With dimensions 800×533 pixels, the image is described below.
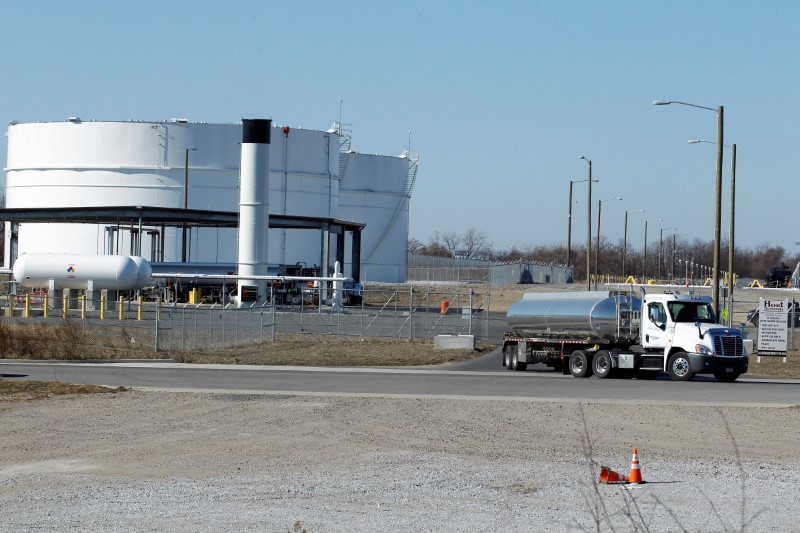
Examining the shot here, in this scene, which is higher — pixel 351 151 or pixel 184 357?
pixel 351 151

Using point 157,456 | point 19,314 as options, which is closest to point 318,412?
point 157,456

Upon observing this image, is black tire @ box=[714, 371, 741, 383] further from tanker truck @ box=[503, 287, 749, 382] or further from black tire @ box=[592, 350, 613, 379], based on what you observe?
black tire @ box=[592, 350, 613, 379]

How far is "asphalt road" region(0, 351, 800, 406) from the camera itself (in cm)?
2645

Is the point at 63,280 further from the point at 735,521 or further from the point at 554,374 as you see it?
the point at 735,521

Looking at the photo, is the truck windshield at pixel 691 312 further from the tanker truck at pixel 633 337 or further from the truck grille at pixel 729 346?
the truck grille at pixel 729 346

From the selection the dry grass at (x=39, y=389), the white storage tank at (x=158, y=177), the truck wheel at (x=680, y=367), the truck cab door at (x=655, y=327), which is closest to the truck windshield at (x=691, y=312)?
the truck cab door at (x=655, y=327)

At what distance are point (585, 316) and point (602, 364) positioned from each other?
4.82 ft

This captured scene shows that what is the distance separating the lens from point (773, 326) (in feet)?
126

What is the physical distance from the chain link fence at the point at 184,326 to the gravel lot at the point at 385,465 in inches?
580

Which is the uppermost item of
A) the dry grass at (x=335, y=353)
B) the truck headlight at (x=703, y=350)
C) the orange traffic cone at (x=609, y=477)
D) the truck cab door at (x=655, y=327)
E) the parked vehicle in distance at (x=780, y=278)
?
the parked vehicle in distance at (x=780, y=278)

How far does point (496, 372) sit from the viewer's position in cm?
3516

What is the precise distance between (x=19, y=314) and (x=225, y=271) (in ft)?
51.7

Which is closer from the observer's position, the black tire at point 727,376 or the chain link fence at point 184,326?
the black tire at point 727,376

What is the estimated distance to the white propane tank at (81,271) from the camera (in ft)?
217
